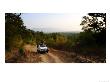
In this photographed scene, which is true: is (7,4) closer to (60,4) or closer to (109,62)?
(60,4)

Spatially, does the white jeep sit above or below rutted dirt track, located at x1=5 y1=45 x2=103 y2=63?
above

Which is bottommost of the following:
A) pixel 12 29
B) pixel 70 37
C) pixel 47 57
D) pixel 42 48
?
pixel 47 57

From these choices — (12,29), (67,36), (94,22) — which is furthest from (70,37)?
(12,29)

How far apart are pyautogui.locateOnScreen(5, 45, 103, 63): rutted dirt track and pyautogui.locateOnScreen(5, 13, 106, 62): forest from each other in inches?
2.0

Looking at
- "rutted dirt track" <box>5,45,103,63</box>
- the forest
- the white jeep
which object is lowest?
"rutted dirt track" <box>5,45,103,63</box>

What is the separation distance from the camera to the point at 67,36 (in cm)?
489

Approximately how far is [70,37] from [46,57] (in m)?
0.39

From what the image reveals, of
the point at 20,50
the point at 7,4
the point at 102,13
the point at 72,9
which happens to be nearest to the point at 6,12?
the point at 7,4

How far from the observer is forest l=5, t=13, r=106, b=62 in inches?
191

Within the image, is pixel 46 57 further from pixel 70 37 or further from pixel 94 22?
pixel 94 22

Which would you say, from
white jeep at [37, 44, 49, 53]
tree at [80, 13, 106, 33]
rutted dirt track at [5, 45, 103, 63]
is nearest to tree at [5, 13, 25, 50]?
rutted dirt track at [5, 45, 103, 63]

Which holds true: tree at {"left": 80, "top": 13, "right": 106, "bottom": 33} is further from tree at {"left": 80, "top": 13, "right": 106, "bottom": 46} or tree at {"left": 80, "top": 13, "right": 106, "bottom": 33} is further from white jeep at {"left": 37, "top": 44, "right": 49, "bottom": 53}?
white jeep at {"left": 37, "top": 44, "right": 49, "bottom": 53}
